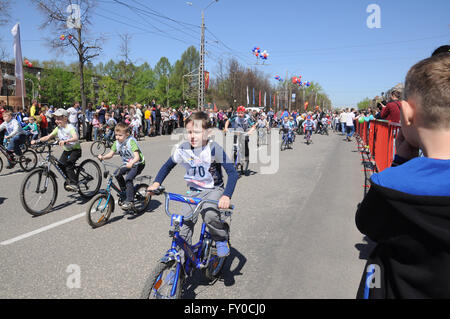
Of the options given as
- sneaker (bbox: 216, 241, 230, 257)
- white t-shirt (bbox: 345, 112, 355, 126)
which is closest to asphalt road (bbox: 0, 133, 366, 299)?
sneaker (bbox: 216, 241, 230, 257)

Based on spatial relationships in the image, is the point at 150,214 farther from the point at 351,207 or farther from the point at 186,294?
the point at 351,207

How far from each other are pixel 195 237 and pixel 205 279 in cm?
111

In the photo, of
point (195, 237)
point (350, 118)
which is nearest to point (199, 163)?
point (195, 237)

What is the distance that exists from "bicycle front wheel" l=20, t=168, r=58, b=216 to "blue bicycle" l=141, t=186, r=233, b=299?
3.80m

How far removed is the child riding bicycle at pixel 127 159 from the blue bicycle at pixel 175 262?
2.65 m

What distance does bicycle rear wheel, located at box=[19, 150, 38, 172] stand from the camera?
9.42m

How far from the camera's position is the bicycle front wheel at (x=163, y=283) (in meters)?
2.42

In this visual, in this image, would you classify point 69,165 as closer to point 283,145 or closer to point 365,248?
point 365,248

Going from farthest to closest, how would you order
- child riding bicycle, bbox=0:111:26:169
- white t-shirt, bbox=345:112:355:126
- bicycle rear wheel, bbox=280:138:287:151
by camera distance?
white t-shirt, bbox=345:112:355:126
bicycle rear wheel, bbox=280:138:287:151
child riding bicycle, bbox=0:111:26:169

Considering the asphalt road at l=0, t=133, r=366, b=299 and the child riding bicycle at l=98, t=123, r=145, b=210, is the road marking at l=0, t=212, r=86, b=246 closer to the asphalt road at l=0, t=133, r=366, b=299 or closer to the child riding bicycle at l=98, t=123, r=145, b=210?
the asphalt road at l=0, t=133, r=366, b=299

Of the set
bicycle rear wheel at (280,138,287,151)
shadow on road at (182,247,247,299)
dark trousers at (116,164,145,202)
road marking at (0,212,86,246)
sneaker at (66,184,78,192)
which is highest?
bicycle rear wheel at (280,138,287,151)

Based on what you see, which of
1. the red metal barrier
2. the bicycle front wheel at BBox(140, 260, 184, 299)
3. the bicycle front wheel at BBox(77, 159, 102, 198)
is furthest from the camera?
the red metal barrier

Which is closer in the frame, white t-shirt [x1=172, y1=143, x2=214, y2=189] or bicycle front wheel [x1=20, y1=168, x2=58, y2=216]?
white t-shirt [x1=172, y1=143, x2=214, y2=189]

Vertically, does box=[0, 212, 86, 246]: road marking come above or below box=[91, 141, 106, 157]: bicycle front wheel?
below
